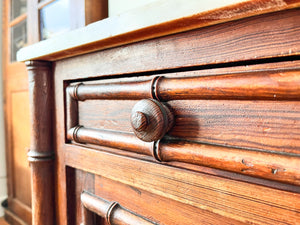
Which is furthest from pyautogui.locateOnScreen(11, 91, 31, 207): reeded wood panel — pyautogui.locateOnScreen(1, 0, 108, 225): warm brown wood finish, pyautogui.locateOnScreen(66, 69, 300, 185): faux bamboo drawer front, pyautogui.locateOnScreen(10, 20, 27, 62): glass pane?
pyautogui.locateOnScreen(66, 69, 300, 185): faux bamboo drawer front

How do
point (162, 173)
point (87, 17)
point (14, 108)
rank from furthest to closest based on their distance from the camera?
1. point (14, 108)
2. point (87, 17)
3. point (162, 173)

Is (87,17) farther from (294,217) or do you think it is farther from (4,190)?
(4,190)

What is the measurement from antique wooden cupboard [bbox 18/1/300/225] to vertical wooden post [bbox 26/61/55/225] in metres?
0.05

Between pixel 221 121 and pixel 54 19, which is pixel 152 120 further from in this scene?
pixel 54 19

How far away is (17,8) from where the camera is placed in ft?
5.16

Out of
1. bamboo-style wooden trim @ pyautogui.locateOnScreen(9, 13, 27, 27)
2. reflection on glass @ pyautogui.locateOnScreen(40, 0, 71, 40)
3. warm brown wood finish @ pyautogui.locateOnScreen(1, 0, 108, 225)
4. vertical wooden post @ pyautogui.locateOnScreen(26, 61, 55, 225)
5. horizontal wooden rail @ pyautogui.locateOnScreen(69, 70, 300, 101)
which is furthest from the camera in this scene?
bamboo-style wooden trim @ pyautogui.locateOnScreen(9, 13, 27, 27)

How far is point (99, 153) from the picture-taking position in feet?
1.72

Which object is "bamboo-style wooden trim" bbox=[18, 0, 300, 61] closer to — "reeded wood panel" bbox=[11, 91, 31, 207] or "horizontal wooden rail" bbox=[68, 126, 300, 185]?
"horizontal wooden rail" bbox=[68, 126, 300, 185]

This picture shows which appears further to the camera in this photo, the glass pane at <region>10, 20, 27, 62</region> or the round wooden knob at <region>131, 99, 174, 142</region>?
the glass pane at <region>10, 20, 27, 62</region>

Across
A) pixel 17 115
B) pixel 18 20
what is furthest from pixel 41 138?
pixel 18 20

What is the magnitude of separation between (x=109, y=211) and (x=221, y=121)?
0.29 m

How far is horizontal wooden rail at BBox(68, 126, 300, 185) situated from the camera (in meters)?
0.28

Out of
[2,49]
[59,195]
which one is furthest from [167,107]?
[2,49]

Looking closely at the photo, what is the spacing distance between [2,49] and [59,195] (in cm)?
130
